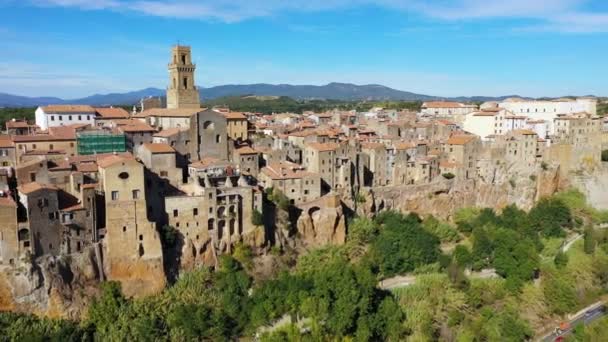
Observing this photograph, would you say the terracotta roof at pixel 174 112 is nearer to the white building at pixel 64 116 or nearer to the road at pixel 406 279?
the white building at pixel 64 116

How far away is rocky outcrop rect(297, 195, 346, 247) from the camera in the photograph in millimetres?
41438

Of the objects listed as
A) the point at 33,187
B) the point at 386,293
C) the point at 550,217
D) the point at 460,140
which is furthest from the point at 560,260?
the point at 33,187

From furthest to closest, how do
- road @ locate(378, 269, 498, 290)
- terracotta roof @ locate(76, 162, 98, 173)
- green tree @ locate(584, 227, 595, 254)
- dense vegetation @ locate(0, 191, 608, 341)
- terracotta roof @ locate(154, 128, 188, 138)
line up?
green tree @ locate(584, 227, 595, 254) → terracotta roof @ locate(154, 128, 188, 138) → road @ locate(378, 269, 498, 290) → terracotta roof @ locate(76, 162, 98, 173) → dense vegetation @ locate(0, 191, 608, 341)

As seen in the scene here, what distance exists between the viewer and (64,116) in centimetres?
4712

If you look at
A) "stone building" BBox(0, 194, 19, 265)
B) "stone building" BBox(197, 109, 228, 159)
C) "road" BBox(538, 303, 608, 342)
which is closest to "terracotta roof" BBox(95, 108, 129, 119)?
"stone building" BBox(197, 109, 228, 159)

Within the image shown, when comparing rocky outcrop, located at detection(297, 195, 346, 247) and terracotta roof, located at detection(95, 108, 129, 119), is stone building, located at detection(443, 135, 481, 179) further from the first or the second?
terracotta roof, located at detection(95, 108, 129, 119)

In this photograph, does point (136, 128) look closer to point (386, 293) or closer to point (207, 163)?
point (207, 163)

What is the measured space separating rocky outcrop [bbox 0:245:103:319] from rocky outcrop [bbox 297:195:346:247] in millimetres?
15074

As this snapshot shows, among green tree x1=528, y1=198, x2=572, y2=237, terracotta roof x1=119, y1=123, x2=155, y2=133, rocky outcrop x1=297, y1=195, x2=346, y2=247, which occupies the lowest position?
green tree x1=528, y1=198, x2=572, y2=237

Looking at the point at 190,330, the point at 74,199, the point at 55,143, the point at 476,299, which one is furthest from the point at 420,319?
the point at 55,143

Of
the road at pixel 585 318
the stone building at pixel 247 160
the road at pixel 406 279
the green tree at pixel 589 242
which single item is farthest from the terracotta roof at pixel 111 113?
the green tree at pixel 589 242

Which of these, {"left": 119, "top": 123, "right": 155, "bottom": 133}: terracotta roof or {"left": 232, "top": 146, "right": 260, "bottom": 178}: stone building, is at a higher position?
{"left": 119, "top": 123, "right": 155, "bottom": 133}: terracotta roof

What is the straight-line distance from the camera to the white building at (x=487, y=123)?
63.7m

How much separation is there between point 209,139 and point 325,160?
9.50m
